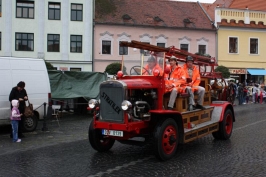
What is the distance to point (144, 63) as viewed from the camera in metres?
8.81

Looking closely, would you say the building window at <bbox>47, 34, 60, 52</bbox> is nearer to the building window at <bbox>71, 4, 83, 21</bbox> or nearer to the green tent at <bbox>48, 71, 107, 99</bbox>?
the building window at <bbox>71, 4, 83, 21</bbox>

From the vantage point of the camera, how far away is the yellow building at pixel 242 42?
36.9 metres

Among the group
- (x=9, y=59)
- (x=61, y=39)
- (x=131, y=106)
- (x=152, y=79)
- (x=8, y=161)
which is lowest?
(x=8, y=161)

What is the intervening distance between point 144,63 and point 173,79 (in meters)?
0.85

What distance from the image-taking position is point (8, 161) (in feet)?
26.2

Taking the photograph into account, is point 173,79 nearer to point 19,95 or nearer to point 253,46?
point 19,95

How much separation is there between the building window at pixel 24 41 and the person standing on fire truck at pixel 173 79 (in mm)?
Answer: 25171

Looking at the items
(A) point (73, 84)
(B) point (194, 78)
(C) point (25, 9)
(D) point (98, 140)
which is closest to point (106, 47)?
(C) point (25, 9)

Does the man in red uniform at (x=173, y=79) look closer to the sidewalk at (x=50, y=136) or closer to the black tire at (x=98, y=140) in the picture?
the black tire at (x=98, y=140)

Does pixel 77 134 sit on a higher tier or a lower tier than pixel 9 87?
lower

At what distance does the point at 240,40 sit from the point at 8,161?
33304 millimetres

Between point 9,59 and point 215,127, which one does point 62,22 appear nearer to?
point 9,59

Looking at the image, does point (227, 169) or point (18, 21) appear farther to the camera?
point (18, 21)

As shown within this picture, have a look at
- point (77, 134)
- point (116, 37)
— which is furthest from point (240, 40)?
point (77, 134)
